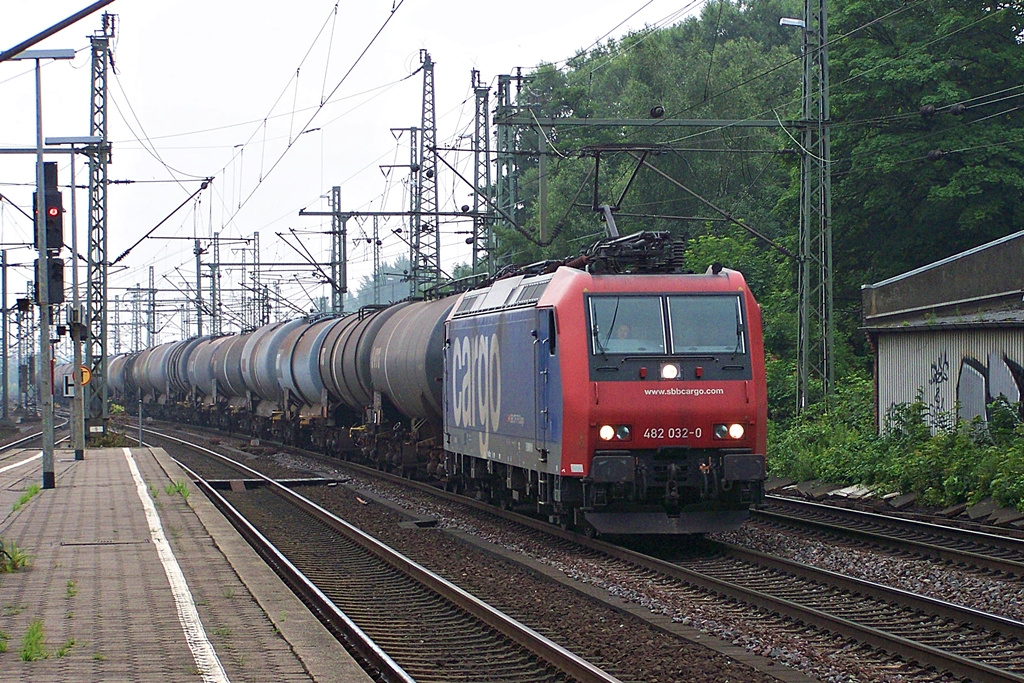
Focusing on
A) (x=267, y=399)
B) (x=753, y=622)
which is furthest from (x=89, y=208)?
(x=753, y=622)

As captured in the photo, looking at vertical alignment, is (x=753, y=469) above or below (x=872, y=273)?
below

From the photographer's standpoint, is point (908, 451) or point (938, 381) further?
point (938, 381)

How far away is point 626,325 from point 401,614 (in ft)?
13.8

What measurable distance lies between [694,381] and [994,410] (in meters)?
7.64

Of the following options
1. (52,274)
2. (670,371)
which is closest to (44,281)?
(52,274)

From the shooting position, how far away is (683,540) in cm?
1502

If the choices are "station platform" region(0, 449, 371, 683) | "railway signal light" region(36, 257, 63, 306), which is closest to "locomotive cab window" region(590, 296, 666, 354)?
"station platform" region(0, 449, 371, 683)

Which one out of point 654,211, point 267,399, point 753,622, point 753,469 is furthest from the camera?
point 654,211

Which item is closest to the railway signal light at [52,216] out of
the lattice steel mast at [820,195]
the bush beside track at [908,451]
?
the bush beside track at [908,451]

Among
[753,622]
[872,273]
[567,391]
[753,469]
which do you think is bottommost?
[753,622]

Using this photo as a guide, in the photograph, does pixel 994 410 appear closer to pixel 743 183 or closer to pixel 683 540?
pixel 683 540

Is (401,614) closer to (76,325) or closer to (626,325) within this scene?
(626,325)

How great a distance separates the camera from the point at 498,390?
53.3ft

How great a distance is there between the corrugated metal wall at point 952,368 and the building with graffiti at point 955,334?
15mm
